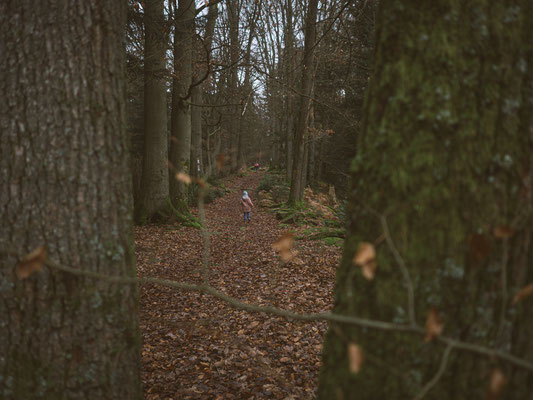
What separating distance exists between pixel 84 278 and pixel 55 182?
55 centimetres

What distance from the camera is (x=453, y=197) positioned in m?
1.17

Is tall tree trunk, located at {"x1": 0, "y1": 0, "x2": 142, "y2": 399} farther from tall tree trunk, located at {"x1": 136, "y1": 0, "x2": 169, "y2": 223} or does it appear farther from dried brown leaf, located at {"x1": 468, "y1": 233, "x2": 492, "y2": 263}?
tall tree trunk, located at {"x1": 136, "y1": 0, "x2": 169, "y2": 223}

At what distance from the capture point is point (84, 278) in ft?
5.64

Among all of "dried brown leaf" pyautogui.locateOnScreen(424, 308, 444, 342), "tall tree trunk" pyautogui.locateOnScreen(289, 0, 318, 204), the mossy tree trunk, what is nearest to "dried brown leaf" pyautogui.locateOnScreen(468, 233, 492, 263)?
the mossy tree trunk

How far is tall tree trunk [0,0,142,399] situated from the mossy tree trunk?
1409 millimetres

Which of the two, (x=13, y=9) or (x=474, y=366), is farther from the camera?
(x=13, y=9)

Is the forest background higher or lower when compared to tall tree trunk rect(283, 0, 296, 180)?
lower

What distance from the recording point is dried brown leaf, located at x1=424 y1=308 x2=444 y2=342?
1.07 metres

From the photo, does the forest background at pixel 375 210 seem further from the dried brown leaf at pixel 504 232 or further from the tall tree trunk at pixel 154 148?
the tall tree trunk at pixel 154 148

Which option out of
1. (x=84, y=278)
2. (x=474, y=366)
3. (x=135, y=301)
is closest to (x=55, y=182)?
(x=84, y=278)

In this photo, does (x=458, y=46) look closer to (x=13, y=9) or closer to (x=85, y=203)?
(x=85, y=203)

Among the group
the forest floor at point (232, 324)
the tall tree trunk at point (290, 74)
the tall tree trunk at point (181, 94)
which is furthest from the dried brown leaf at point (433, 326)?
the tall tree trunk at point (290, 74)

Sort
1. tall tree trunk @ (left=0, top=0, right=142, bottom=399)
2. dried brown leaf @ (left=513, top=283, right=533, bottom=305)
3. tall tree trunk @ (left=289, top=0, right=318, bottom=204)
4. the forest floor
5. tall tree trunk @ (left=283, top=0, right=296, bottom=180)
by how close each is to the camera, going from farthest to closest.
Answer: tall tree trunk @ (left=283, top=0, right=296, bottom=180) → tall tree trunk @ (left=289, top=0, right=318, bottom=204) → the forest floor → tall tree trunk @ (left=0, top=0, right=142, bottom=399) → dried brown leaf @ (left=513, top=283, right=533, bottom=305)

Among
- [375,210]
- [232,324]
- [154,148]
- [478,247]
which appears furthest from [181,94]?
[478,247]
